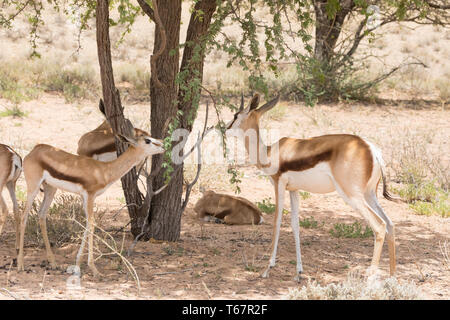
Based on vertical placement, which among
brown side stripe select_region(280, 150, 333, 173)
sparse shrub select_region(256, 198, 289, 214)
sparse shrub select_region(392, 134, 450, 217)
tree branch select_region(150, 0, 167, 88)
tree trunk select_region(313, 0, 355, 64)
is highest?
tree trunk select_region(313, 0, 355, 64)

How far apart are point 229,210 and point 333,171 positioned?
Answer: 2.93 m

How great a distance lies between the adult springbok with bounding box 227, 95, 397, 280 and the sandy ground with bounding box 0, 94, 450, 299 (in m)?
0.46

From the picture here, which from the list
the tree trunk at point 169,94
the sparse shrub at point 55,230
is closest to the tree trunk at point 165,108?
the tree trunk at point 169,94

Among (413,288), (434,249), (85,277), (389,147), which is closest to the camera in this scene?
(413,288)

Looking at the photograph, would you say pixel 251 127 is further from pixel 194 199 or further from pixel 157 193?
pixel 194 199

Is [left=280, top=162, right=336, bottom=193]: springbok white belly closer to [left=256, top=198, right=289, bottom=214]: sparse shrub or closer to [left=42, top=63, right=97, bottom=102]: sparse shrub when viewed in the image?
[left=256, top=198, right=289, bottom=214]: sparse shrub

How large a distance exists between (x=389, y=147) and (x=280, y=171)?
21.8ft

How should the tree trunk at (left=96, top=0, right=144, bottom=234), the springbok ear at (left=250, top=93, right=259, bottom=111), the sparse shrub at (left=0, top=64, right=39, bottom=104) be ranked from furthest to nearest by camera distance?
1. the sparse shrub at (left=0, top=64, right=39, bottom=104)
2. the tree trunk at (left=96, top=0, right=144, bottom=234)
3. the springbok ear at (left=250, top=93, right=259, bottom=111)

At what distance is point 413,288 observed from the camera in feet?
17.4

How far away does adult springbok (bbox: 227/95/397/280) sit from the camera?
5984 millimetres

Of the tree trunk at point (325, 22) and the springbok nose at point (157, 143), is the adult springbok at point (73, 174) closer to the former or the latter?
the springbok nose at point (157, 143)

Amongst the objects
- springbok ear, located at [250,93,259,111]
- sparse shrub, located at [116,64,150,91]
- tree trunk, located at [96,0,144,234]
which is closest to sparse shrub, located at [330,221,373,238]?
springbok ear, located at [250,93,259,111]

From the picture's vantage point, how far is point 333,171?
6086 millimetres

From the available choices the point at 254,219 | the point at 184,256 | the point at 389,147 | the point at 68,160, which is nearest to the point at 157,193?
the point at 184,256
